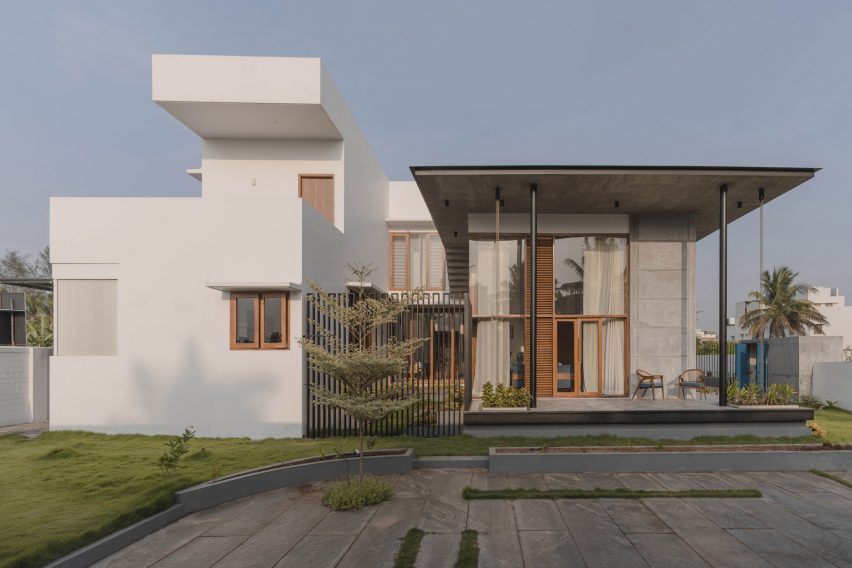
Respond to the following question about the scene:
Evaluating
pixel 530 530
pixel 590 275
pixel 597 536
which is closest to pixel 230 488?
pixel 530 530

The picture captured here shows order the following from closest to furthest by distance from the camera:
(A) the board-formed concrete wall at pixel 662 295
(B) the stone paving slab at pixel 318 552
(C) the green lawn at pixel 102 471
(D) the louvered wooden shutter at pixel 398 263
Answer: (B) the stone paving slab at pixel 318 552 → (C) the green lawn at pixel 102 471 → (A) the board-formed concrete wall at pixel 662 295 → (D) the louvered wooden shutter at pixel 398 263

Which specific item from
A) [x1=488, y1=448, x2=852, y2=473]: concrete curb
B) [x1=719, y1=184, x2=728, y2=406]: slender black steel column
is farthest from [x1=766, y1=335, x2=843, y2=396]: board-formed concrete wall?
[x1=488, y1=448, x2=852, y2=473]: concrete curb

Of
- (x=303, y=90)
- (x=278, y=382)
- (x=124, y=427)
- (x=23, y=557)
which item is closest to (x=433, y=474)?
(x=278, y=382)

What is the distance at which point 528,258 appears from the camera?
39.5 ft

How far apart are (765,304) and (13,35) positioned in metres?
44.0

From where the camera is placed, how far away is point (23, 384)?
1192 cm

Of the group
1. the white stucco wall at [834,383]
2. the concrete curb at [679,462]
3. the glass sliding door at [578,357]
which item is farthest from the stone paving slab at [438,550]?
the white stucco wall at [834,383]

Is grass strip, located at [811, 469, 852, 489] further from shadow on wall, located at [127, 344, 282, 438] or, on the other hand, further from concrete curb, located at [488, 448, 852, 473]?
shadow on wall, located at [127, 344, 282, 438]

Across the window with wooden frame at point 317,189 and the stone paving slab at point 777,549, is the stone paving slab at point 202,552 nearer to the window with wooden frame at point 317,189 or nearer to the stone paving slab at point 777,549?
the stone paving slab at point 777,549

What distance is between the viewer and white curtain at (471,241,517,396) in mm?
11508

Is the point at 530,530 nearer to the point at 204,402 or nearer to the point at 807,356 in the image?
the point at 204,402

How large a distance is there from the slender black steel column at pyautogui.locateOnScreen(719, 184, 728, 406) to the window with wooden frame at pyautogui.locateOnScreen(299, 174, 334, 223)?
10.9 meters

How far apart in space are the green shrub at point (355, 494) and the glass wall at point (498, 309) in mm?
5345

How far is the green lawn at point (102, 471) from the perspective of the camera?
5.01 metres
